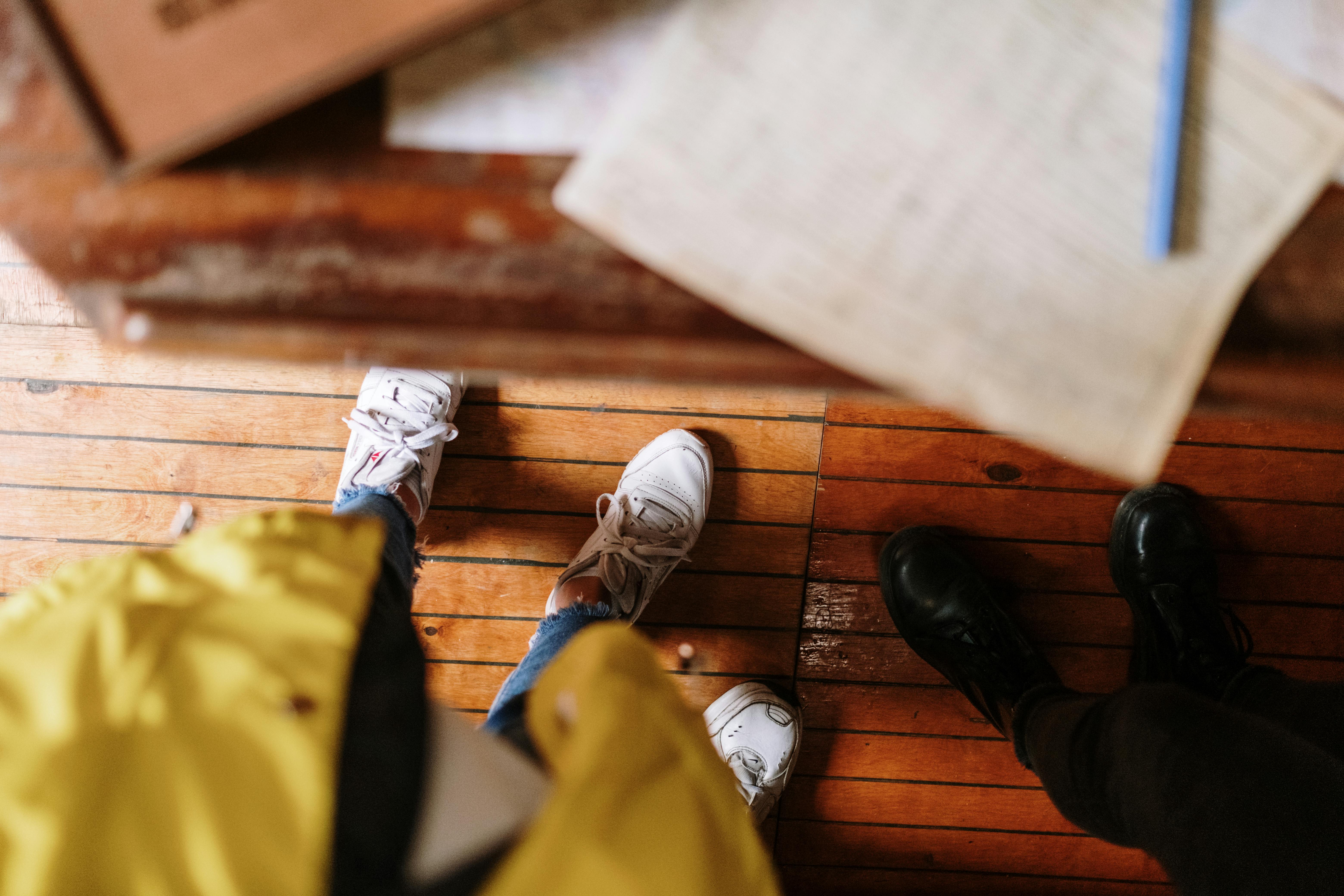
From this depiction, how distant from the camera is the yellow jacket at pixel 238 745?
50cm

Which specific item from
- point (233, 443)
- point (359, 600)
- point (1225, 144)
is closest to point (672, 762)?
point (359, 600)

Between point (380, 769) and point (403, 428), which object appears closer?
point (380, 769)

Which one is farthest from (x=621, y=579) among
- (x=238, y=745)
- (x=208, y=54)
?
(x=208, y=54)

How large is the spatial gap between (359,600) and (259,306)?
0.24 meters

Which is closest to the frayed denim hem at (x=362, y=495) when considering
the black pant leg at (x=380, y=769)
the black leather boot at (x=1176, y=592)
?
the black pant leg at (x=380, y=769)

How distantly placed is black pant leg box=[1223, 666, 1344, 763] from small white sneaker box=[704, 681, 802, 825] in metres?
0.70

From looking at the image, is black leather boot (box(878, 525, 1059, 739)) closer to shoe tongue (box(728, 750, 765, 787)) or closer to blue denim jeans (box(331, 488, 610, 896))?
shoe tongue (box(728, 750, 765, 787))

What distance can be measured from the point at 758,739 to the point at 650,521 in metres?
0.44

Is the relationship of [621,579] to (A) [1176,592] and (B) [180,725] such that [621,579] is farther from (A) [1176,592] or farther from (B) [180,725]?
(A) [1176,592]

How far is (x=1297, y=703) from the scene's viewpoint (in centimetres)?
109

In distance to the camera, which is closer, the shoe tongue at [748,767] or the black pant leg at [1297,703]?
the black pant leg at [1297,703]

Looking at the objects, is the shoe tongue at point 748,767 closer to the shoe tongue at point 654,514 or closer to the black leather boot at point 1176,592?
the shoe tongue at point 654,514

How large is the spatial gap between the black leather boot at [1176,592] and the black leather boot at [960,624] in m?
0.20

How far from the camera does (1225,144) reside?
0.48 m
